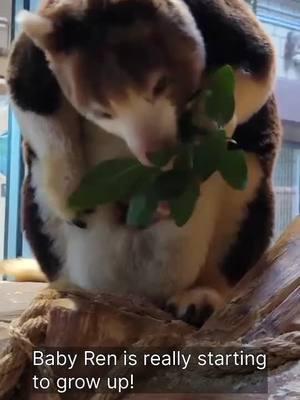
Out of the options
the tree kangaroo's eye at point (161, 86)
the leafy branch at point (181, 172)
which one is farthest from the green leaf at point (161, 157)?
the tree kangaroo's eye at point (161, 86)

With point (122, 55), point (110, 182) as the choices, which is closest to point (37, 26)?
point (122, 55)

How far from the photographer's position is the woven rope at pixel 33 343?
1048 millimetres


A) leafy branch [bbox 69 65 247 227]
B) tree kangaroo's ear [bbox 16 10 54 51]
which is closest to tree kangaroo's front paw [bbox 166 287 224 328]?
leafy branch [bbox 69 65 247 227]

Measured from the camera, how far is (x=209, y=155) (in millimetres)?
1199

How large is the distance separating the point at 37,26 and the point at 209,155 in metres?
0.36

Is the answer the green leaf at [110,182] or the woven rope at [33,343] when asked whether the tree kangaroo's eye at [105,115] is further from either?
the woven rope at [33,343]

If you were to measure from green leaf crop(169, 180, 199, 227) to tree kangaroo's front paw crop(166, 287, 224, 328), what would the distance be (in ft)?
0.51

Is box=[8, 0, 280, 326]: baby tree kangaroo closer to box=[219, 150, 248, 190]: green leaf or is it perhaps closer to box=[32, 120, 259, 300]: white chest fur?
box=[32, 120, 259, 300]: white chest fur

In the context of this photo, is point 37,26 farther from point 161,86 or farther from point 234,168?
point 234,168

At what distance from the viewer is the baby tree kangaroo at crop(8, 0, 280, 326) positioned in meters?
1.33

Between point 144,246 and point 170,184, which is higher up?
point 170,184

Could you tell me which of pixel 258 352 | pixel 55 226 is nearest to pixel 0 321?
pixel 55 226

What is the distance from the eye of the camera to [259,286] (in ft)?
3.99

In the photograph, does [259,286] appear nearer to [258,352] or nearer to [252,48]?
[258,352]
